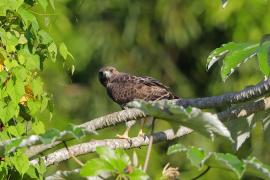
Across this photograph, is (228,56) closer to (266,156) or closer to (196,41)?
(266,156)

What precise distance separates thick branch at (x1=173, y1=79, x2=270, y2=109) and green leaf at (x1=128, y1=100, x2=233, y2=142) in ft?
2.30

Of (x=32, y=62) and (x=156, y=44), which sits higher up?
(x=32, y=62)

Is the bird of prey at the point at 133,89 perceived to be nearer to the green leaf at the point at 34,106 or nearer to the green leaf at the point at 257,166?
the green leaf at the point at 34,106

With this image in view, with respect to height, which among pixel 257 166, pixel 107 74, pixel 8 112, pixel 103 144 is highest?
pixel 257 166

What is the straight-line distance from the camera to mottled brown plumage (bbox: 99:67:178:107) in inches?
219

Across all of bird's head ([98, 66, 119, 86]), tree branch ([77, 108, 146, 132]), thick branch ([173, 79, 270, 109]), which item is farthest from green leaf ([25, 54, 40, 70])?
bird's head ([98, 66, 119, 86])

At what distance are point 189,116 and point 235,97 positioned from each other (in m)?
0.84

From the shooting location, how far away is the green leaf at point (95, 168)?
2.18m

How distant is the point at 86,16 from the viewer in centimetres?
1147

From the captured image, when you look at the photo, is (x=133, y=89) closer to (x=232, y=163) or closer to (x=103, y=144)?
(x=103, y=144)

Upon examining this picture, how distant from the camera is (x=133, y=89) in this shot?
5.80m

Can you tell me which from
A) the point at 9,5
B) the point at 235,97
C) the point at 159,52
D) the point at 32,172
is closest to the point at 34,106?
the point at 32,172

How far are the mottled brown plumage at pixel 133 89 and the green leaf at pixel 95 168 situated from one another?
10.6 ft

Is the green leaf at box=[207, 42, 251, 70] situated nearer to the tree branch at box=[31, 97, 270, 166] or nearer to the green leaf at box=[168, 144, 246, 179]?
the tree branch at box=[31, 97, 270, 166]
